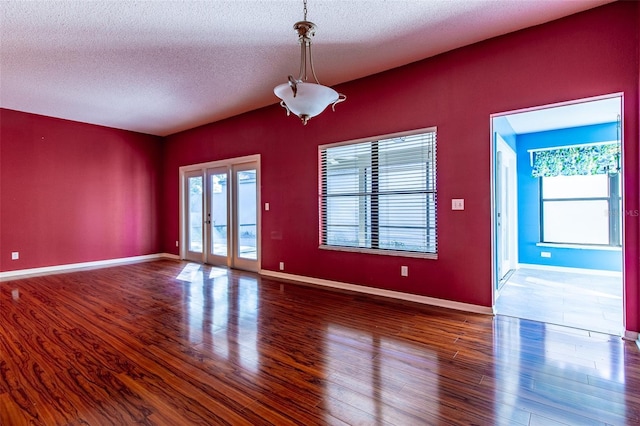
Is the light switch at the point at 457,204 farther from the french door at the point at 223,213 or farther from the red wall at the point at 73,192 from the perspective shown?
the red wall at the point at 73,192

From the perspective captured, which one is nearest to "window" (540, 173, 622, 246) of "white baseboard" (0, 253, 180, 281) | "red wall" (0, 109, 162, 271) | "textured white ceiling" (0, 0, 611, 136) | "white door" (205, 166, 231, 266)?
"textured white ceiling" (0, 0, 611, 136)

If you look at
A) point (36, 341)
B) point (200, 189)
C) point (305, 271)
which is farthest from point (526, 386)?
point (200, 189)

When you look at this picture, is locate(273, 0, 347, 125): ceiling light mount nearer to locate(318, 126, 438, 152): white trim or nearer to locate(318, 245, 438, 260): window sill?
locate(318, 126, 438, 152): white trim

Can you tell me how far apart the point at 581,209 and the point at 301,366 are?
19.7 feet

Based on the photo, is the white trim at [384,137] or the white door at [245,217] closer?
the white trim at [384,137]

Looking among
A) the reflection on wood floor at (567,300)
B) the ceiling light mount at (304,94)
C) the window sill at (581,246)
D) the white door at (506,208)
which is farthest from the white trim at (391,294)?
the window sill at (581,246)

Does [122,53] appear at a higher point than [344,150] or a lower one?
higher

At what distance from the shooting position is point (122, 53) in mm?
3533

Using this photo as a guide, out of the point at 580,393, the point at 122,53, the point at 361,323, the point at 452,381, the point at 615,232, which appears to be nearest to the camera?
the point at 580,393

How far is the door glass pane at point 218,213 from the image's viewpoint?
642 centimetres

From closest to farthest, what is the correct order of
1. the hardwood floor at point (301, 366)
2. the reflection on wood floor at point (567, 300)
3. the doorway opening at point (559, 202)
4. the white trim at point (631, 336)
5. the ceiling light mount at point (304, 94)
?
1. the hardwood floor at point (301, 366)
2. the ceiling light mount at point (304, 94)
3. the white trim at point (631, 336)
4. the reflection on wood floor at point (567, 300)
5. the doorway opening at point (559, 202)

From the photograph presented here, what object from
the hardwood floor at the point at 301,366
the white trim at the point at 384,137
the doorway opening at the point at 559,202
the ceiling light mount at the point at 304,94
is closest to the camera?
the hardwood floor at the point at 301,366

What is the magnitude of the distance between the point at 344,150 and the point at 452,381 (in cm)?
324

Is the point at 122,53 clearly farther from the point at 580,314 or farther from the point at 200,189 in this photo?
the point at 580,314
